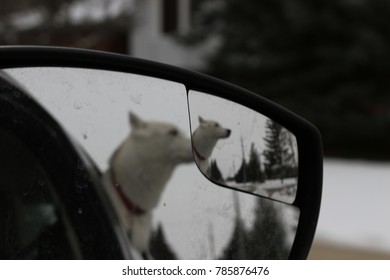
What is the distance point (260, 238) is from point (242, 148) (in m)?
0.26

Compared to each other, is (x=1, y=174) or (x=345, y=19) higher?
(x=1, y=174)

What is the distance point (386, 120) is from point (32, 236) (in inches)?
636

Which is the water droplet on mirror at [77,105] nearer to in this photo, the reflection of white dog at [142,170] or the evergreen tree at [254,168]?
the reflection of white dog at [142,170]

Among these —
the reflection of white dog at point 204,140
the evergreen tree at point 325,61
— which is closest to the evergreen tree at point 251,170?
the reflection of white dog at point 204,140

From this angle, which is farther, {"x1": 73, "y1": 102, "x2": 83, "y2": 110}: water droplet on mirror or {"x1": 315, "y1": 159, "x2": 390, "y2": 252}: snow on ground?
{"x1": 315, "y1": 159, "x2": 390, "y2": 252}: snow on ground

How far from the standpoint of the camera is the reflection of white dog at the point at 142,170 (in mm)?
1751

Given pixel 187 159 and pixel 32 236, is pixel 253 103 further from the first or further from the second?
pixel 32 236

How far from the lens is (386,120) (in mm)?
17219

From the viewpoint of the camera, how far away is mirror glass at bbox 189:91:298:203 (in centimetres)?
187

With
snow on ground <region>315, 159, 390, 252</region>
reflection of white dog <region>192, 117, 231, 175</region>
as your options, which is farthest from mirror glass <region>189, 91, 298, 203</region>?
snow on ground <region>315, 159, 390, 252</region>

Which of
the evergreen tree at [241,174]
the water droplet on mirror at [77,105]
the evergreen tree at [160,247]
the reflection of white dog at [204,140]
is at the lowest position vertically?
the evergreen tree at [160,247]

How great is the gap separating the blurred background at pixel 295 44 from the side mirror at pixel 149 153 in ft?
A: 42.4

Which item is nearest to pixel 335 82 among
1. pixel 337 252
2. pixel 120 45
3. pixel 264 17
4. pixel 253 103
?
pixel 264 17

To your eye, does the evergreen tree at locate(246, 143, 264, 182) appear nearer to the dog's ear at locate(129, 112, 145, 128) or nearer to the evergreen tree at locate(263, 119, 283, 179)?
the evergreen tree at locate(263, 119, 283, 179)
